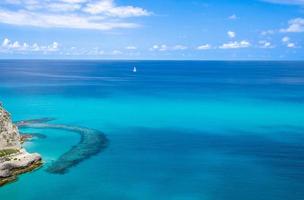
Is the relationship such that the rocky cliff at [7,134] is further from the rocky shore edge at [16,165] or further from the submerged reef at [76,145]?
the submerged reef at [76,145]

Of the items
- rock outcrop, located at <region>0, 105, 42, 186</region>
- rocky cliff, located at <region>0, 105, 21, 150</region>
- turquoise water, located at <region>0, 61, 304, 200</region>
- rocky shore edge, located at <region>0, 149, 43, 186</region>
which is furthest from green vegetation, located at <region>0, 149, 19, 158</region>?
turquoise water, located at <region>0, 61, 304, 200</region>

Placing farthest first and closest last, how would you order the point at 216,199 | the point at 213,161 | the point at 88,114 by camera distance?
the point at 88,114, the point at 213,161, the point at 216,199

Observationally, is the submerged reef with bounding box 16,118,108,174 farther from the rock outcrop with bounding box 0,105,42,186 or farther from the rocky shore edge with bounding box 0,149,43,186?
the rock outcrop with bounding box 0,105,42,186

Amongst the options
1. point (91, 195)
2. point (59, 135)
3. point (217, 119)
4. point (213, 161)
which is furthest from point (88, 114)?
point (91, 195)

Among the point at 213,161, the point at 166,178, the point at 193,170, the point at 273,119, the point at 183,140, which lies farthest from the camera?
the point at 273,119

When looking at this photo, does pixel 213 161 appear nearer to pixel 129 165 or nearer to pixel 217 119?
pixel 129 165

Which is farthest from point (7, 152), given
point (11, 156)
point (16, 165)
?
point (16, 165)
